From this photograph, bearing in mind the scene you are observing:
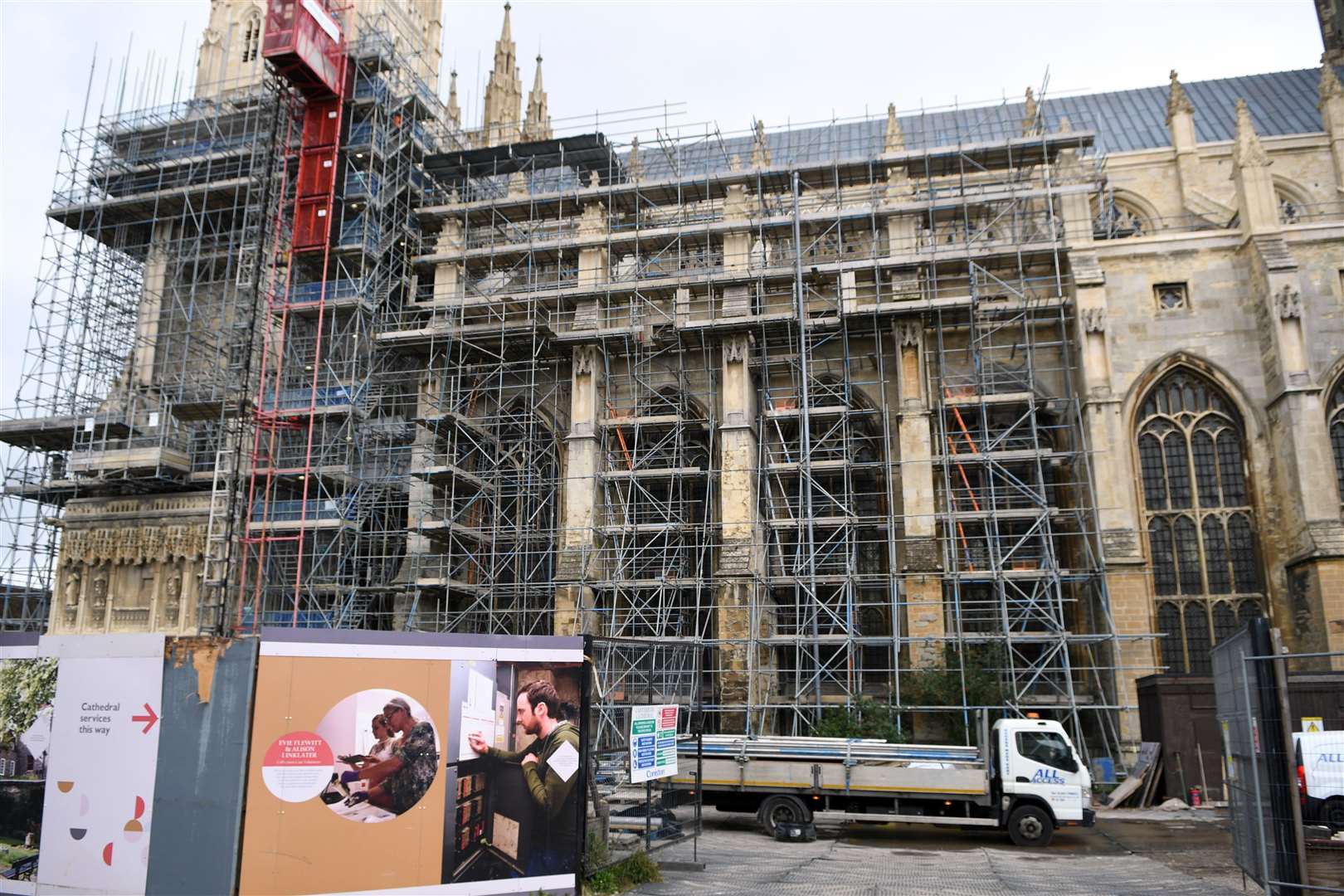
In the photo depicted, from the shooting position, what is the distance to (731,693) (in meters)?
24.7

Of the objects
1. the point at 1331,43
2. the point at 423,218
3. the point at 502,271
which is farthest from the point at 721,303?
the point at 1331,43

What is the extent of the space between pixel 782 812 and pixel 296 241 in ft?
71.8

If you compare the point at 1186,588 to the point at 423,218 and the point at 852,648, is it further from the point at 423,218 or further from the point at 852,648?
the point at 423,218

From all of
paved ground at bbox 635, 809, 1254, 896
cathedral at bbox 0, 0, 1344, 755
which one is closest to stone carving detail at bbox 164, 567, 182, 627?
cathedral at bbox 0, 0, 1344, 755

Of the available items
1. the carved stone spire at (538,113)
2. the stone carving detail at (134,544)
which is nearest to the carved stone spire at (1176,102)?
Result: the carved stone spire at (538,113)

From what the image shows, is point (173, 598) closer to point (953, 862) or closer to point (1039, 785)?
point (953, 862)

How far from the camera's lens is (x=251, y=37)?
1543 inches

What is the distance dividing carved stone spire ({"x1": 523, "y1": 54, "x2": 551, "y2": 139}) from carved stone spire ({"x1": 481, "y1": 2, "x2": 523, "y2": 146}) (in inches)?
20.5

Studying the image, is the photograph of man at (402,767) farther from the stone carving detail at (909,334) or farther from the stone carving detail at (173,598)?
the stone carving detail at (173,598)

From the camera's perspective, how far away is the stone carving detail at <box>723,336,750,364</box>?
2745 cm

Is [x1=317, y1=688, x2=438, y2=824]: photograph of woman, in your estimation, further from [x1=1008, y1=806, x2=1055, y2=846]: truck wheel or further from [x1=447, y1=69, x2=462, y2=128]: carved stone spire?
[x1=447, y1=69, x2=462, y2=128]: carved stone spire

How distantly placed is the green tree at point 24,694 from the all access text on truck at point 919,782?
31.0 ft

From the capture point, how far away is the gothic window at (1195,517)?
84.5 ft

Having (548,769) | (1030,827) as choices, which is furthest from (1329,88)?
(548,769)
